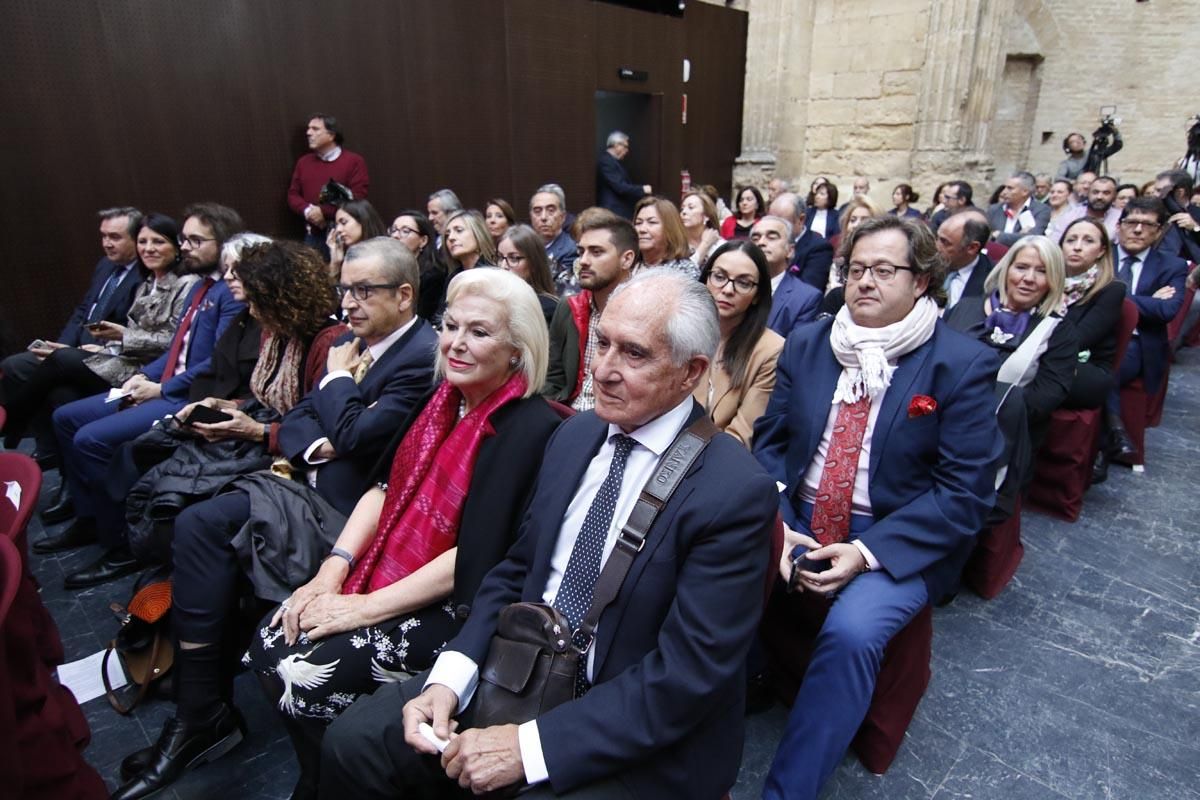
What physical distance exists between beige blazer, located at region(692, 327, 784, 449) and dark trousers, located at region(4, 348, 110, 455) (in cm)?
324

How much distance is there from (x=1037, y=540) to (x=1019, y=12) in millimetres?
12853

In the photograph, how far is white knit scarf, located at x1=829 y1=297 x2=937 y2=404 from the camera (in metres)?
2.14

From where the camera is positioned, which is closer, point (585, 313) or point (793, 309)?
point (585, 313)

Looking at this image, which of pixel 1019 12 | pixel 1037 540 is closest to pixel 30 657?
pixel 1037 540

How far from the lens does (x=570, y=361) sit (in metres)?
3.20

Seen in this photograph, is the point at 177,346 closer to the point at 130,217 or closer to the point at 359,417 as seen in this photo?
the point at 130,217

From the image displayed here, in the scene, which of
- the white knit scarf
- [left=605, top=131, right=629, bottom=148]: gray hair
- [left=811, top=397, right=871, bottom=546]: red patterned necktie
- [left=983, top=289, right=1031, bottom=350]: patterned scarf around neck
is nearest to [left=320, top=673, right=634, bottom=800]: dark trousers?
[left=811, top=397, right=871, bottom=546]: red patterned necktie

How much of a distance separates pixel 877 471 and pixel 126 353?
3.72 metres

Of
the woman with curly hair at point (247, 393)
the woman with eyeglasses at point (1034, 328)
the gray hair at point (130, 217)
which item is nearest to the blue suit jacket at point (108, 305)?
the gray hair at point (130, 217)

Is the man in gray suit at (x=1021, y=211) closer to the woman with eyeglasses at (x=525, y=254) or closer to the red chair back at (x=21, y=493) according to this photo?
the woman with eyeglasses at (x=525, y=254)

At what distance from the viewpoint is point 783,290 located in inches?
144

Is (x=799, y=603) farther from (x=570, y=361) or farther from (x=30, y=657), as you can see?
(x=30, y=657)

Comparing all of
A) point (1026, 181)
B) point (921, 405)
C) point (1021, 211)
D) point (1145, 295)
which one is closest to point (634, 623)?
point (921, 405)

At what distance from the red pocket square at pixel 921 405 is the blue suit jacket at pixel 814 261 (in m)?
3.03
